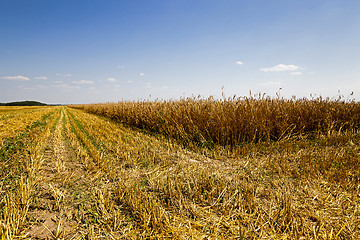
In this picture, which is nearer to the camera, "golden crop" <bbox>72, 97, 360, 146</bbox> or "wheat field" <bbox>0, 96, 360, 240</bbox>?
"wheat field" <bbox>0, 96, 360, 240</bbox>

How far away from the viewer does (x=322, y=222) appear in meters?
1.91

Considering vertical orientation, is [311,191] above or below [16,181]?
below

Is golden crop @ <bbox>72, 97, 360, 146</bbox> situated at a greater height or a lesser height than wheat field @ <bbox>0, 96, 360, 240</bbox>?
greater

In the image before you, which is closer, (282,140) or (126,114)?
(282,140)

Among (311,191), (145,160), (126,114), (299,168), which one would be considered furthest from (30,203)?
(126,114)

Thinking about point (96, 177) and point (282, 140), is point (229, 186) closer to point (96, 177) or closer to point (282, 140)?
point (96, 177)

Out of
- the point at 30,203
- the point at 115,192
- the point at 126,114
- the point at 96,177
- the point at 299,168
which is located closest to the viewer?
the point at 30,203

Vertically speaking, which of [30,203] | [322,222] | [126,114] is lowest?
[322,222]

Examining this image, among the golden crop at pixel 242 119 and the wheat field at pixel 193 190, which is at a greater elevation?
the golden crop at pixel 242 119

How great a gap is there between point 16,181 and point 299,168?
4.81 m

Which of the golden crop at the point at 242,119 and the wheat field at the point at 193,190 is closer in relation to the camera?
the wheat field at the point at 193,190

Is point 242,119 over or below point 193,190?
over

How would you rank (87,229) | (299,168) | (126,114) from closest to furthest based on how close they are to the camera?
(87,229) < (299,168) < (126,114)

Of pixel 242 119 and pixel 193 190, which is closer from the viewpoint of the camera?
pixel 193 190
